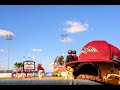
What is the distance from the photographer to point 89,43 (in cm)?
271

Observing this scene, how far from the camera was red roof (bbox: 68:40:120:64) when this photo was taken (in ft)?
8.44

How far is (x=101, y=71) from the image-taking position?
2453 millimetres

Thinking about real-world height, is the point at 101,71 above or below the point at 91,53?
below

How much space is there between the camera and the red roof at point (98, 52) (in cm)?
257

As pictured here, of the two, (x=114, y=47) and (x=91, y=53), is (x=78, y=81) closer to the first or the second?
(x=91, y=53)

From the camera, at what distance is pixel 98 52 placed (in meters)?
2.66
